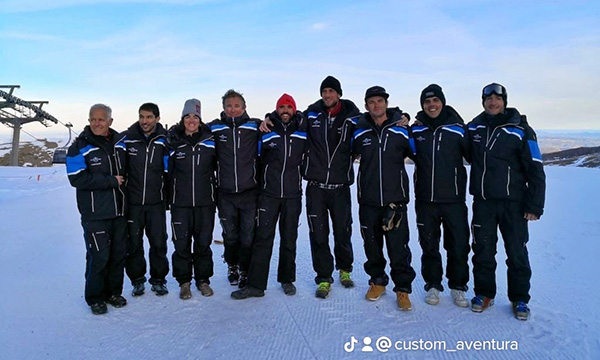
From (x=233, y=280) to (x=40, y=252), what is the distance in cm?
327

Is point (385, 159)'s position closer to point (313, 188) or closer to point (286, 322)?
point (313, 188)

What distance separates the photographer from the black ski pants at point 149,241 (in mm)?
4047

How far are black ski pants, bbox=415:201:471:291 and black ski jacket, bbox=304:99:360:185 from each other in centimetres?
90

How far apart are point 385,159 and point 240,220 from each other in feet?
5.61

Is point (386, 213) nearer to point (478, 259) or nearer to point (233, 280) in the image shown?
point (478, 259)

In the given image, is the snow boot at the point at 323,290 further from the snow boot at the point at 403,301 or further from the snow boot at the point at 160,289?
the snow boot at the point at 160,289

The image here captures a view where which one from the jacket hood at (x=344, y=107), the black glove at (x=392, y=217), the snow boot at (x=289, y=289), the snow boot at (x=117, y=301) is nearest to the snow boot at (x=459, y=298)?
the black glove at (x=392, y=217)

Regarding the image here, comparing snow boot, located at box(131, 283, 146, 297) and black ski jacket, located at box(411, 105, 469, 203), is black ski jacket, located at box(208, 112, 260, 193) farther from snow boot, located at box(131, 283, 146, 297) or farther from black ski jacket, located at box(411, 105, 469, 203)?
black ski jacket, located at box(411, 105, 469, 203)

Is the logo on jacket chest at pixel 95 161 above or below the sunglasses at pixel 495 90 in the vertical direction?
below

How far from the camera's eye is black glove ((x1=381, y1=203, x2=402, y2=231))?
3939 millimetres

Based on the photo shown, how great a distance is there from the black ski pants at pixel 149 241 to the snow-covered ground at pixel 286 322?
0.24 meters

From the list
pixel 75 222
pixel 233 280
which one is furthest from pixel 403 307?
pixel 75 222

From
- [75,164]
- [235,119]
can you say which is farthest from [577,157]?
[75,164]

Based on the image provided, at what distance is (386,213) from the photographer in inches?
157
